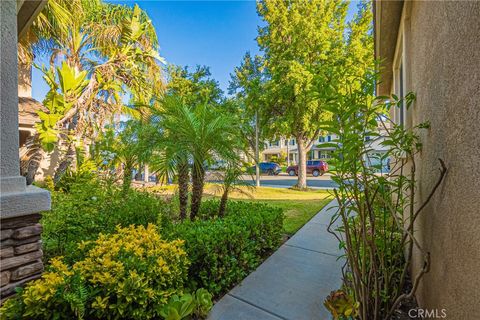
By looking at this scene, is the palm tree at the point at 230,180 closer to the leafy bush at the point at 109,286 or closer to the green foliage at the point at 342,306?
the leafy bush at the point at 109,286

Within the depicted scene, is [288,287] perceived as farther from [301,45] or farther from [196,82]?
[196,82]

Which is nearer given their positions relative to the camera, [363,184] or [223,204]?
[363,184]

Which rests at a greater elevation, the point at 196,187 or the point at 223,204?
the point at 196,187

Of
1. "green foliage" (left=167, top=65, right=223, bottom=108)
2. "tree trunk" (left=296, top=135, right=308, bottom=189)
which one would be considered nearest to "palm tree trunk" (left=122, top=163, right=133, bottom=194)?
"tree trunk" (left=296, top=135, right=308, bottom=189)

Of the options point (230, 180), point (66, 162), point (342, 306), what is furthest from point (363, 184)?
point (66, 162)

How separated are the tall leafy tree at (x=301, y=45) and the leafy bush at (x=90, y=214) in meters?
8.77

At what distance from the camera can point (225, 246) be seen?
3041 millimetres

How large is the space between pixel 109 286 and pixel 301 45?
39.6ft

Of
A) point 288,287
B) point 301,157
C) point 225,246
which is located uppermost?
point 301,157

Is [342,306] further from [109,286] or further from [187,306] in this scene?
[109,286]

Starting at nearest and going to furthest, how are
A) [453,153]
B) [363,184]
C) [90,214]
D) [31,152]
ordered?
[453,153], [363,184], [90,214], [31,152]

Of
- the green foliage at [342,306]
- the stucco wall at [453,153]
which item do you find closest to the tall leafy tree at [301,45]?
the stucco wall at [453,153]

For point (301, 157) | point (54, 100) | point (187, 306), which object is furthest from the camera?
point (301, 157)

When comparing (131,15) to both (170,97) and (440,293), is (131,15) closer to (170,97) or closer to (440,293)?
(170,97)
